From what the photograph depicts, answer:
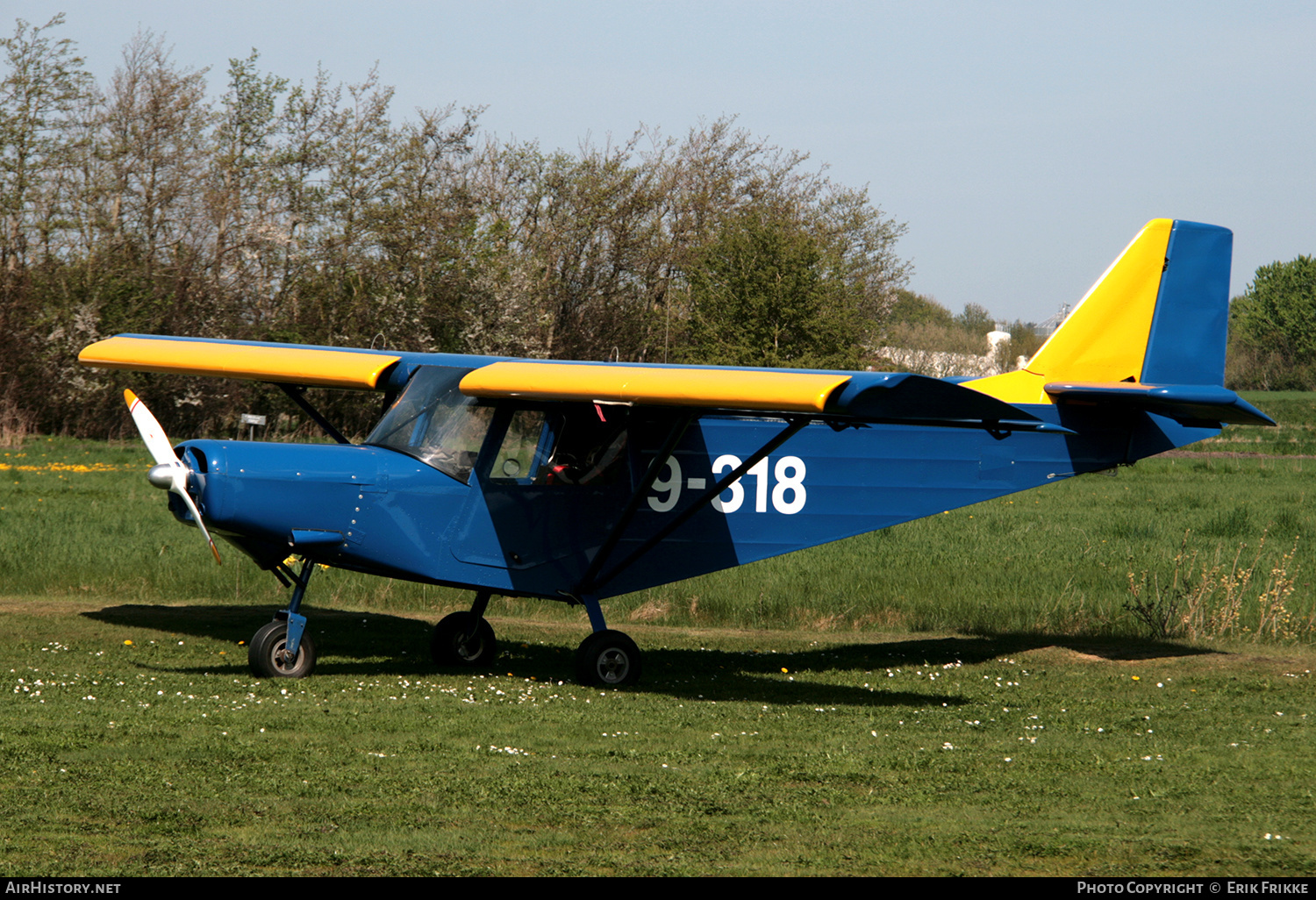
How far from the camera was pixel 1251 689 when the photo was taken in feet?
33.7

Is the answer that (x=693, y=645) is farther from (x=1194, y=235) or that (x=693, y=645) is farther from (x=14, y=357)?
(x=14, y=357)

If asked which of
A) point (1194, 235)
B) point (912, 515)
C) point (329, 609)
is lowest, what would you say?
point (329, 609)

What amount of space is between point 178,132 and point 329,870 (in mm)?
36750

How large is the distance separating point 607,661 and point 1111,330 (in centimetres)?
612

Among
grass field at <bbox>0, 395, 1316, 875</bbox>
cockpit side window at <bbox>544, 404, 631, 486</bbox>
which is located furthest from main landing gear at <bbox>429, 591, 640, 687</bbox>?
cockpit side window at <bbox>544, 404, 631, 486</bbox>

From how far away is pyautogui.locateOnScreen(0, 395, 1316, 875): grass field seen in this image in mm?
5352

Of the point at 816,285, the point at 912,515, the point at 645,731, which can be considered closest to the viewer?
the point at 645,731

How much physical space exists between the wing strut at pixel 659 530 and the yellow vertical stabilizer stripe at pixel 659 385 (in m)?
0.77

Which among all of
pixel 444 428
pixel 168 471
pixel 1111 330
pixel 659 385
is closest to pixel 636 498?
pixel 659 385

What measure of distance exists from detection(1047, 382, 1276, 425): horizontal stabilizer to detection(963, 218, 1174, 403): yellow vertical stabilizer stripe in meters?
0.15

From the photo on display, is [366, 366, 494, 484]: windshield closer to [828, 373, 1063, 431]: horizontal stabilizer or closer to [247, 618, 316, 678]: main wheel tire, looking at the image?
[247, 618, 316, 678]: main wheel tire

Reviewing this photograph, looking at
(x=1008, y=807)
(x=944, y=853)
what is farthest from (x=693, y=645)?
(x=944, y=853)

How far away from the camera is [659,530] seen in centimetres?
1055
